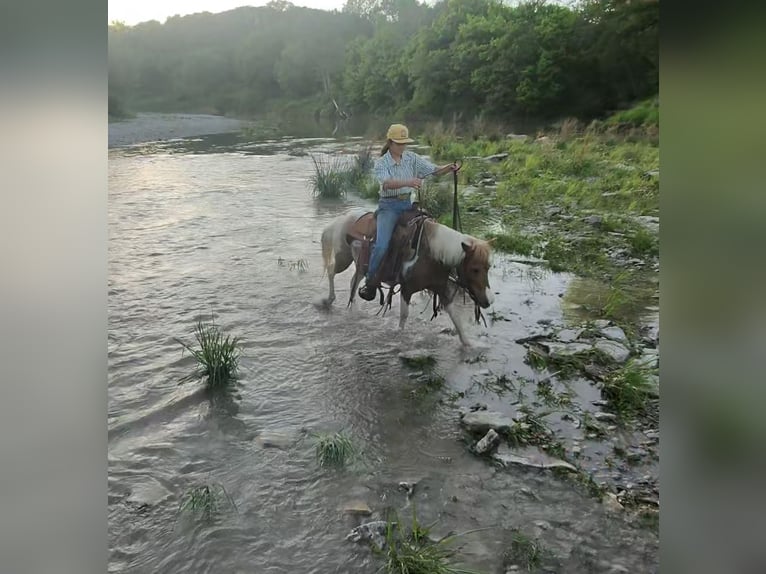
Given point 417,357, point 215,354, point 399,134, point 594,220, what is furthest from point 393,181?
point 215,354

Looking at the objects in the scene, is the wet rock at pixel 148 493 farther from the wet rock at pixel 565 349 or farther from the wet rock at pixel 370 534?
the wet rock at pixel 565 349

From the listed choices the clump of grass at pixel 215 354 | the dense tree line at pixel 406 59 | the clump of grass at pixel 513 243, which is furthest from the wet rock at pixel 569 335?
the clump of grass at pixel 215 354

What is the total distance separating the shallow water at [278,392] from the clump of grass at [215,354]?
3cm

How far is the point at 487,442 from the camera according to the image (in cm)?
205

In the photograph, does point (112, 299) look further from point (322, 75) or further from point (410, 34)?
point (410, 34)

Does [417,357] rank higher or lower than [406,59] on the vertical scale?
lower

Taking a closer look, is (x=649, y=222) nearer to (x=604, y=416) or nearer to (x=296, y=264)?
(x=604, y=416)

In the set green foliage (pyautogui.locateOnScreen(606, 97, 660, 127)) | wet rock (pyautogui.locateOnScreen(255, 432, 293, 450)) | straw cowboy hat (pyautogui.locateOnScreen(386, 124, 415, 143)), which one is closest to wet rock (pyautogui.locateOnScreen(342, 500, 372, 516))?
wet rock (pyautogui.locateOnScreen(255, 432, 293, 450))

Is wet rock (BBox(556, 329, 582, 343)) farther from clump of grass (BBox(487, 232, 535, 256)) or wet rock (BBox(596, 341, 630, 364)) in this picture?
clump of grass (BBox(487, 232, 535, 256))

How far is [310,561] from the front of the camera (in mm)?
1921

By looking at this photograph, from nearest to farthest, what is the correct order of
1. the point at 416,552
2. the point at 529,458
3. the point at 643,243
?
the point at 416,552 → the point at 529,458 → the point at 643,243

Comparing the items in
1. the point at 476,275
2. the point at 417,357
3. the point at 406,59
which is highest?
the point at 406,59

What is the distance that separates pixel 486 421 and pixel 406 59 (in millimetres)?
1223

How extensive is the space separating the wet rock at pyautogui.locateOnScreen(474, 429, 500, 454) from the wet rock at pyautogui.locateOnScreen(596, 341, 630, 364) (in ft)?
1.46
